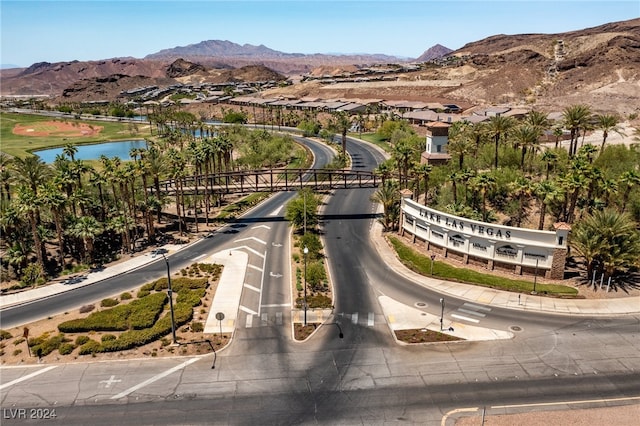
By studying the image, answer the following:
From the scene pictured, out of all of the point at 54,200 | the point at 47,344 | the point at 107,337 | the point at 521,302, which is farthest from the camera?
the point at 54,200

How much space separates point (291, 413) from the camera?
35.3 meters

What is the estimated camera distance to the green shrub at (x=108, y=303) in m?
52.3

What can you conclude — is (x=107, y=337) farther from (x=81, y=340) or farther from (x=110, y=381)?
(x=110, y=381)

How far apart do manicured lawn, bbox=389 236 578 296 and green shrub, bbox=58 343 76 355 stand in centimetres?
3971

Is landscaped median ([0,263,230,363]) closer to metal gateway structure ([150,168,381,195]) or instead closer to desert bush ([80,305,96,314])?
desert bush ([80,305,96,314])

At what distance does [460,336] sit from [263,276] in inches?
1013

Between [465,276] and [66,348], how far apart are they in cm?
4429

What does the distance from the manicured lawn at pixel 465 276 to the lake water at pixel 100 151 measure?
385ft

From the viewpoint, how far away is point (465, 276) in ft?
191

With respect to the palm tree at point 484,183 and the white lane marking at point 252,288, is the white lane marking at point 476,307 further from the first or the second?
the white lane marking at point 252,288

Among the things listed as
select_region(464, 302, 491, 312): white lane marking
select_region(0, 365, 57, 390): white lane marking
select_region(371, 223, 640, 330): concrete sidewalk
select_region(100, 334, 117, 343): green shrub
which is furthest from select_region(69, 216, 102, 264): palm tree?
select_region(464, 302, 491, 312): white lane marking

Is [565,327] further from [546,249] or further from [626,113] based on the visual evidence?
[626,113]

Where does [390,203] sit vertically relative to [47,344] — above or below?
above

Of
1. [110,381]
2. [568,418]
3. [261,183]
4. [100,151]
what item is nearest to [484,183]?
[568,418]
